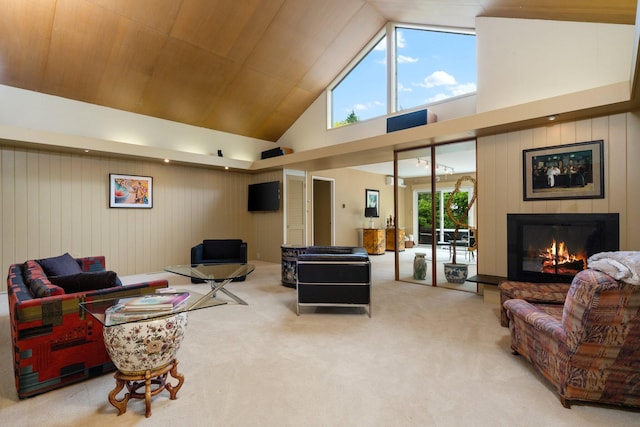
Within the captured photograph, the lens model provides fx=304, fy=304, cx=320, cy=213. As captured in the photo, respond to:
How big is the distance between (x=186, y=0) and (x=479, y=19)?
4.20m

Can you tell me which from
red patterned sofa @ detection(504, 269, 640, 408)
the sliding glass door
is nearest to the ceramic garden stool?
red patterned sofa @ detection(504, 269, 640, 408)

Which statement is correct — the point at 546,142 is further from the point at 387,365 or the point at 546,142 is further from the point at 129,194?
the point at 129,194

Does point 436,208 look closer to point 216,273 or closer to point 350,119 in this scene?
point 350,119

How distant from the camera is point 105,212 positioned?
18.5 ft

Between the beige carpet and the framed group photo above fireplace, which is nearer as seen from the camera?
the beige carpet

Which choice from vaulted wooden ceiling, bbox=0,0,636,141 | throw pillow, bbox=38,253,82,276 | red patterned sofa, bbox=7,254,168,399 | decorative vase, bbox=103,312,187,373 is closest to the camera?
decorative vase, bbox=103,312,187,373

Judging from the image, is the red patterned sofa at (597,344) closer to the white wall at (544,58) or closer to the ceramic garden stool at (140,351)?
the ceramic garden stool at (140,351)

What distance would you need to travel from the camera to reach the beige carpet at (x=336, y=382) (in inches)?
69.2

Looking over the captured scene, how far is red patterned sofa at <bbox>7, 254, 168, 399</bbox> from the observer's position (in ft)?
6.33

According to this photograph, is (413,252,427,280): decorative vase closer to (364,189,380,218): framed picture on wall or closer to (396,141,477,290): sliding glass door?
(396,141,477,290): sliding glass door

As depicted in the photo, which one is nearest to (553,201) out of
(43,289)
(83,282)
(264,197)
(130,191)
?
(83,282)

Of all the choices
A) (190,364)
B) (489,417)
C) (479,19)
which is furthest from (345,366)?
(479,19)

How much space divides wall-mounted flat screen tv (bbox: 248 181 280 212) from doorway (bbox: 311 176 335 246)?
1644 mm

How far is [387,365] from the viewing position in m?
2.35
